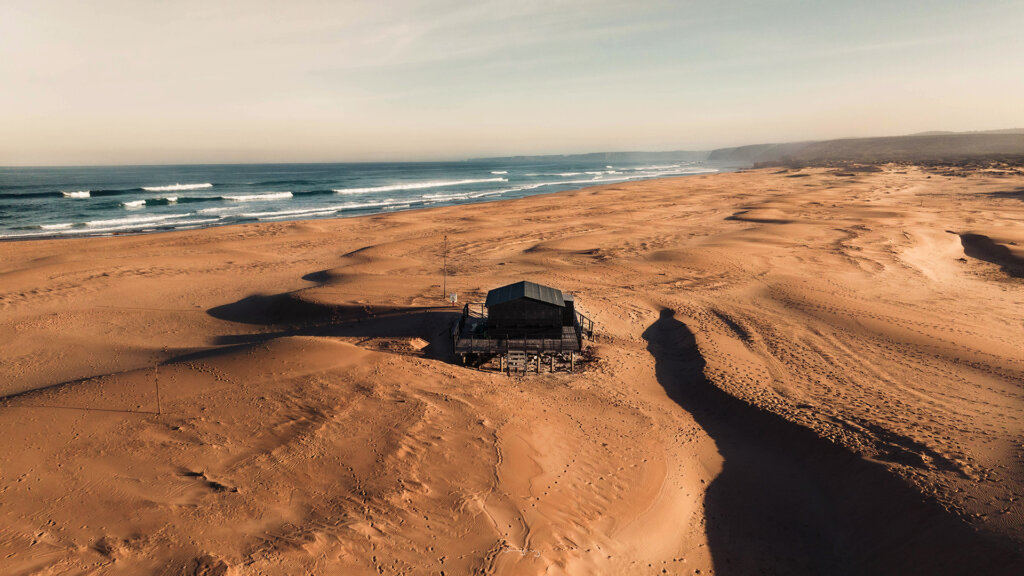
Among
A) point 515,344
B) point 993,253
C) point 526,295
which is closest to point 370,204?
point 526,295

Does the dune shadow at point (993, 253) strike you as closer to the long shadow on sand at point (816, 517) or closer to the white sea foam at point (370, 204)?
the long shadow on sand at point (816, 517)

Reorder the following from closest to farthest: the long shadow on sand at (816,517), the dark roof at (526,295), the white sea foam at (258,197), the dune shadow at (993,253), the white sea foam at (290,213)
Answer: the long shadow on sand at (816,517), the dark roof at (526,295), the dune shadow at (993,253), the white sea foam at (290,213), the white sea foam at (258,197)

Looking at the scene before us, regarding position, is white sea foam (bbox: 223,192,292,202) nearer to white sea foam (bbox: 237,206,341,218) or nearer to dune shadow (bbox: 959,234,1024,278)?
white sea foam (bbox: 237,206,341,218)

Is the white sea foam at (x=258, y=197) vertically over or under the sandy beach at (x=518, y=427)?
over

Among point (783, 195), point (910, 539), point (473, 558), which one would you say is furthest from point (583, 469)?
point (783, 195)

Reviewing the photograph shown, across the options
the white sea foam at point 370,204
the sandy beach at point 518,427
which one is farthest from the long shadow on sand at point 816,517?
the white sea foam at point 370,204

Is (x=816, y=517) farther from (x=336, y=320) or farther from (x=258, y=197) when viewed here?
(x=258, y=197)
